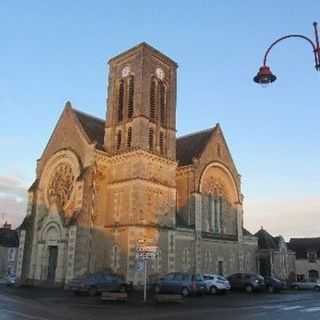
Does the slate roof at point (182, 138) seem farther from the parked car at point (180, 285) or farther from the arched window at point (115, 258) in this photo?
the parked car at point (180, 285)

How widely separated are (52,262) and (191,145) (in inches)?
815

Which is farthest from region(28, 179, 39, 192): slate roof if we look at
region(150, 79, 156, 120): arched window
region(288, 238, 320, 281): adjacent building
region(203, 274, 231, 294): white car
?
region(288, 238, 320, 281): adjacent building

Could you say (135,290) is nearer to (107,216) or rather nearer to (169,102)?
(107,216)

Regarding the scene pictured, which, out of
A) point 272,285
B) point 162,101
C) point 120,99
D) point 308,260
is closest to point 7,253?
point 120,99

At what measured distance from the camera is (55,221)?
42.7m

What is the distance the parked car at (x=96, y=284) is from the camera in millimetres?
31734

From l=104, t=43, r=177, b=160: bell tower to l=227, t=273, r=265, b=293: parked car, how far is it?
1337 cm

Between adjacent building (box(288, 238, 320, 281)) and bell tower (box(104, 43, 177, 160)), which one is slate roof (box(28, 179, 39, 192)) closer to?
bell tower (box(104, 43, 177, 160))

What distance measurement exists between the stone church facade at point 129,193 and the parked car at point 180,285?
5.17 meters

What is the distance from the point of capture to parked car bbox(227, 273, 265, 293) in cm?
3909

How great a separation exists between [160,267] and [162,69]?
20431 millimetres

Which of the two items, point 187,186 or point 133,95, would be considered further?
point 187,186

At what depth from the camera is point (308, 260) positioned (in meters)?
74.2

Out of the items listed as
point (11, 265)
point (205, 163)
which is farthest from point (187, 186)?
point (11, 265)
